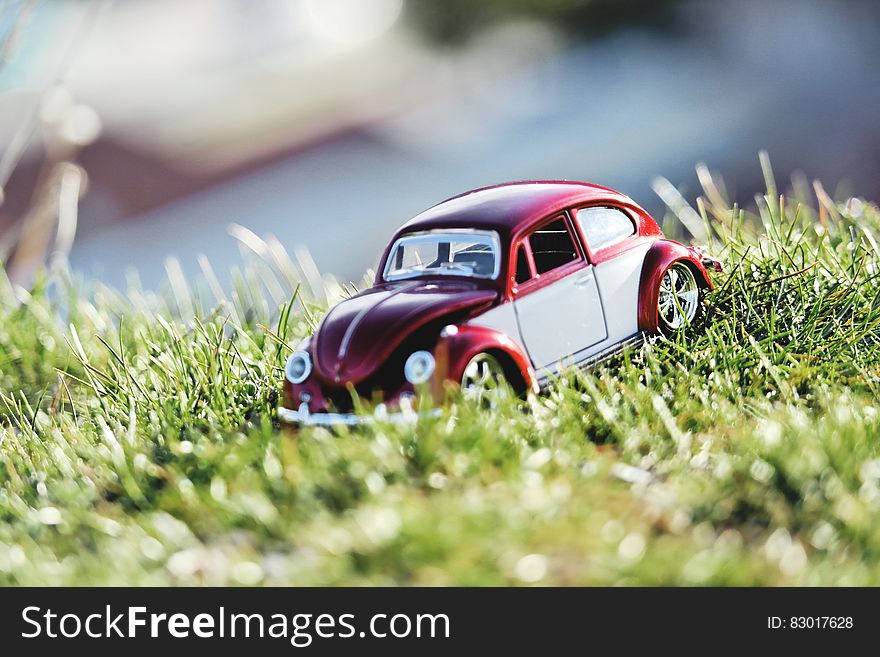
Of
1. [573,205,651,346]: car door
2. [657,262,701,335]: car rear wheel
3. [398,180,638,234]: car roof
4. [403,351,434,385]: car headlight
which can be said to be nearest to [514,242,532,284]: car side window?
[398,180,638,234]: car roof

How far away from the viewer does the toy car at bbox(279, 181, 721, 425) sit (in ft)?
11.9

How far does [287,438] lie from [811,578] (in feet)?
6.30

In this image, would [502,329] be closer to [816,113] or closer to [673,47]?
[816,113]

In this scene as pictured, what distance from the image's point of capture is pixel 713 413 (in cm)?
391

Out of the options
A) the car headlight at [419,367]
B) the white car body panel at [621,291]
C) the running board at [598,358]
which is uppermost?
the white car body panel at [621,291]

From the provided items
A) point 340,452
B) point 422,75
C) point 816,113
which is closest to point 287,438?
point 340,452

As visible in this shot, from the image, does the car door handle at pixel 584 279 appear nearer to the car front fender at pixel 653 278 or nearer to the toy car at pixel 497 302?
the toy car at pixel 497 302

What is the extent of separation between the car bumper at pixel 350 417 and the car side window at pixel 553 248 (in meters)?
1.03

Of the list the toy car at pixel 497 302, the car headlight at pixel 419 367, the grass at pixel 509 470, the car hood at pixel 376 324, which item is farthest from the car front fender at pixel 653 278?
the car headlight at pixel 419 367

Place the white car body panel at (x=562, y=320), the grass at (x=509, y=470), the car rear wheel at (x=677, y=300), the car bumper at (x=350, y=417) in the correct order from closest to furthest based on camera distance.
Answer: the grass at (x=509, y=470) → the car bumper at (x=350, y=417) → the white car body panel at (x=562, y=320) → the car rear wheel at (x=677, y=300)

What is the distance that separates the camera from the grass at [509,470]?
9.79 feet

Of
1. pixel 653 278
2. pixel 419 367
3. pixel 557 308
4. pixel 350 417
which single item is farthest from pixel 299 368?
pixel 653 278

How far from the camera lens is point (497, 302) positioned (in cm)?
377

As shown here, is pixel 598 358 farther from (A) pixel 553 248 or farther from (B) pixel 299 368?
(B) pixel 299 368
